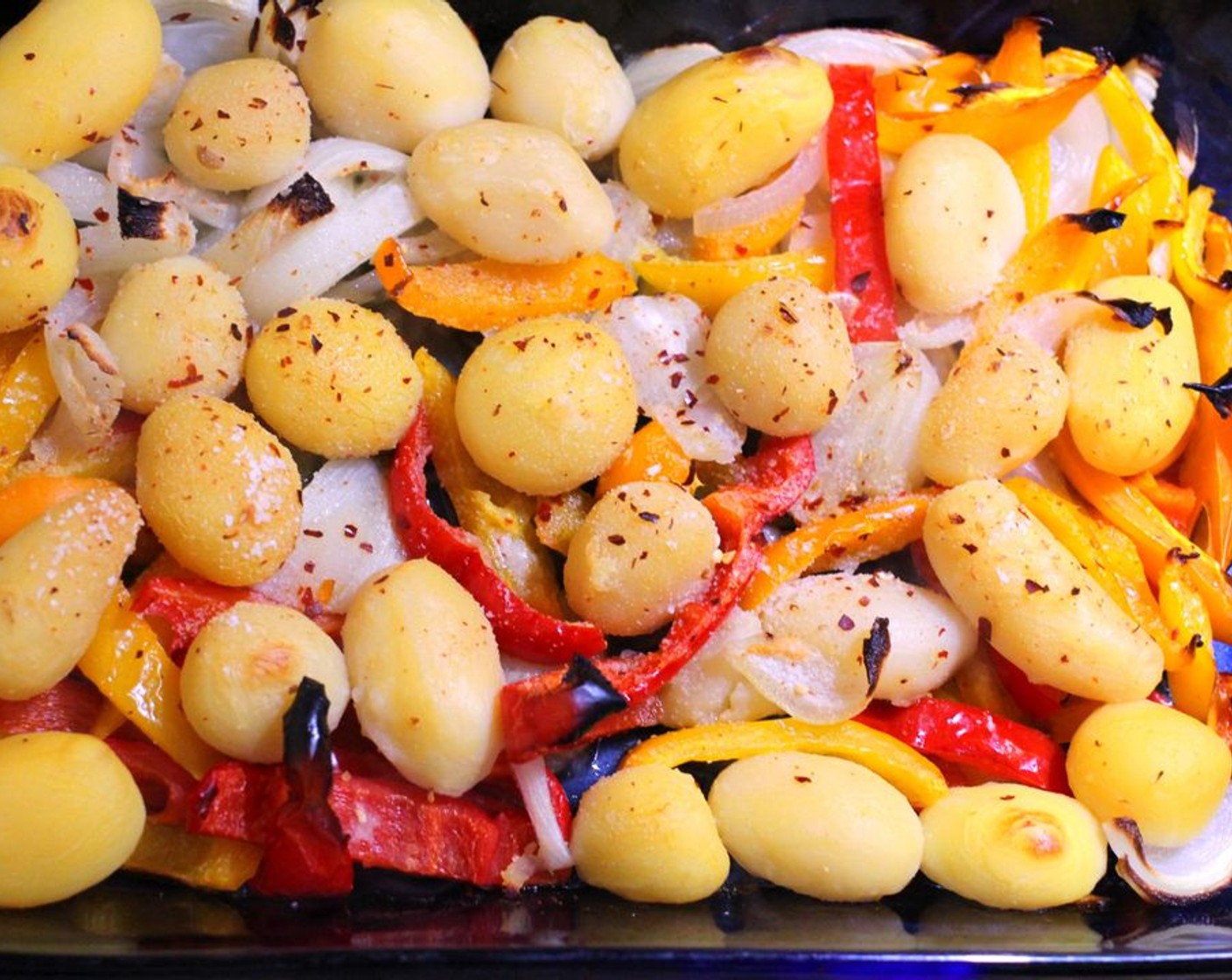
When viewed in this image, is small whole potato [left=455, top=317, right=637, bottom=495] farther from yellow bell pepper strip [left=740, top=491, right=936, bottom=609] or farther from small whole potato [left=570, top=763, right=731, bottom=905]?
small whole potato [left=570, top=763, right=731, bottom=905]

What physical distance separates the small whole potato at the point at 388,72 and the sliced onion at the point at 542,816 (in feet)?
2.23

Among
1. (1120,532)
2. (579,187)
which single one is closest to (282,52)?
(579,187)

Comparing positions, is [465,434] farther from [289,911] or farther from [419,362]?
[289,911]

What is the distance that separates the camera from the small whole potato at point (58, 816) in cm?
107

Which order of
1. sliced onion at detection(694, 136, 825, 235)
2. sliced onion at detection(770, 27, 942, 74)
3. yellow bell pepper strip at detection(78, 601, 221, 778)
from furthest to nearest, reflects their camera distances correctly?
1. sliced onion at detection(770, 27, 942, 74)
2. sliced onion at detection(694, 136, 825, 235)
3. yellow bell pepper strip at detection(78, 601, 221, 778)

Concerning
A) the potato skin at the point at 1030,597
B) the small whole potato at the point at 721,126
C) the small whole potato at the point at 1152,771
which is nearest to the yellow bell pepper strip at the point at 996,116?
the small whole potato at the point at 721,126

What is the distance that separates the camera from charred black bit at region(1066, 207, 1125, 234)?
4.85ft

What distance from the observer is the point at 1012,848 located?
1239 millimetres

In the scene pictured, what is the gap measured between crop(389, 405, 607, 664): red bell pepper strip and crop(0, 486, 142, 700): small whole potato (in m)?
0.28

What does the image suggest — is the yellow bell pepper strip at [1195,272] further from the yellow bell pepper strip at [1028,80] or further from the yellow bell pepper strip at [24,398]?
the yellow bell pepper strip at [24,398]

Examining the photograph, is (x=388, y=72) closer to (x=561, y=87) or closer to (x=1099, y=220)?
(x=561, y=87)

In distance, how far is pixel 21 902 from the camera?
1.09 m

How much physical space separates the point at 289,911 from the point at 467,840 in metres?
0.17

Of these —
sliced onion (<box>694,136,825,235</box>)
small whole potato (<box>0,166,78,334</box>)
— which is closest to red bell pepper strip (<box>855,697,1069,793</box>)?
sliced onion (<box>694,136,825,235</box>)
